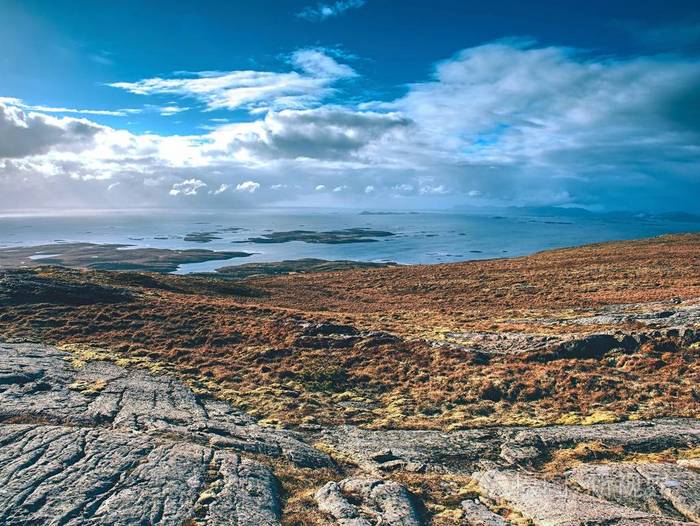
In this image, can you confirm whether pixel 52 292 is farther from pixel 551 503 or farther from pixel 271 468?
pixel 551 503

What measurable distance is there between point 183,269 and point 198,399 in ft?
563

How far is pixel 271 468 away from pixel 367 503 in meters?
3.54

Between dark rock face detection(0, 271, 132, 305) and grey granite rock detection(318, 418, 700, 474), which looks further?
dark rock face detection(0, 271, 132, 305)

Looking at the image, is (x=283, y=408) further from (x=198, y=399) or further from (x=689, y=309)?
(x=689, y=309)

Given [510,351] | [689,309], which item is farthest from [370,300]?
[689,309]

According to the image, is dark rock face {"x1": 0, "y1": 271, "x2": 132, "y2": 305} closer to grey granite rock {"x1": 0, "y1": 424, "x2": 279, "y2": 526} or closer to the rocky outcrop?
grey granite rock {"x1": 0, "y1": 424, "x2": 279, "y2": 526}

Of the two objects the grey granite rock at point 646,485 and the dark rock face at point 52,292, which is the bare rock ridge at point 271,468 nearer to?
the grey granite rock at point 646,485

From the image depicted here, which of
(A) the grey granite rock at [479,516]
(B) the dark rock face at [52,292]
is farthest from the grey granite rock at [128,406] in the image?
(B) the dark rock face at [52,292]

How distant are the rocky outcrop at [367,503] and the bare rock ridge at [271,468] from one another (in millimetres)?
39

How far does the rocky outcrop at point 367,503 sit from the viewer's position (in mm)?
10750

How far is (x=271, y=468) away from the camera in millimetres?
13438

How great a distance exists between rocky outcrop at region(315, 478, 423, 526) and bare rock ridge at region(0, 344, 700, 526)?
4 cm

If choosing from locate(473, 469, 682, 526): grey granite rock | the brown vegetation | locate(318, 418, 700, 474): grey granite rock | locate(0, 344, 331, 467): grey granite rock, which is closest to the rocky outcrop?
locate(318, 418, 700, 474): grey granite rock

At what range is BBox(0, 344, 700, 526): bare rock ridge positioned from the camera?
35.1 ft
